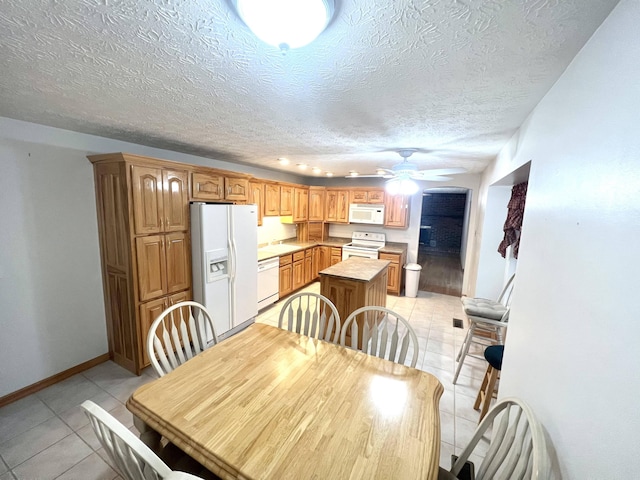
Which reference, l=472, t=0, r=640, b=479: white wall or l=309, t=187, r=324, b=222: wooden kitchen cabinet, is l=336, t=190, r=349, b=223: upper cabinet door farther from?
l=472, t=0, r=640, b=479: white wall

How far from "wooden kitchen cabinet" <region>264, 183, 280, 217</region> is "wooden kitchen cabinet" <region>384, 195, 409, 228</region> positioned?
223 centimetres

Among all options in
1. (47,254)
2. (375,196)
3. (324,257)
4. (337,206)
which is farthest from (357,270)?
(47,254)

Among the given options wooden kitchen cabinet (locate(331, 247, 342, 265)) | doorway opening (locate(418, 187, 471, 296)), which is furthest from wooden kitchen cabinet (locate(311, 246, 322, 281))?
doorway opening (locate(418, 187, 471, 296))

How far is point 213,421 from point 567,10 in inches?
77.3

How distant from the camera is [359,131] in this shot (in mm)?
2191

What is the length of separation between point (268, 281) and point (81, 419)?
8.14 feet

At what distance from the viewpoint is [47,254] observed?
7.67ft

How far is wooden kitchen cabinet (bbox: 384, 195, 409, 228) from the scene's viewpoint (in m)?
5.19

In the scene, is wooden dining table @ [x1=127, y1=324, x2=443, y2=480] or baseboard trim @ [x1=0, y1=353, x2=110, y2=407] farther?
baseboard trim @ [x1=0, y1=353, x2=110, y2=407]

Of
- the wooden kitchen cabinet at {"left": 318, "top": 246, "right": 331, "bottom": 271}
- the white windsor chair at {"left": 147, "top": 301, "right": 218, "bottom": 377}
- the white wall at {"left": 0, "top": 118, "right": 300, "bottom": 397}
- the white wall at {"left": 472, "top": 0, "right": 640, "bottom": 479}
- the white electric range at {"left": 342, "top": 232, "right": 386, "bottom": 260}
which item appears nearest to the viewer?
the white wall at {"left": 472, "top": 0, "right": 640, "bottom": 479}

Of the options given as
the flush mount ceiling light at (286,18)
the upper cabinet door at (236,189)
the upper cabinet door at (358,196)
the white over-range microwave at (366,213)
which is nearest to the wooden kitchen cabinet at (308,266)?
the white over-range microwave at (366,213)

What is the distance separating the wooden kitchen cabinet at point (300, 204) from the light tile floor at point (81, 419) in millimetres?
3324

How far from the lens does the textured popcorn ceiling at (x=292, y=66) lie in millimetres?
848

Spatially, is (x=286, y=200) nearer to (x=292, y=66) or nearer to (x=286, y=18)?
(x=292, y=66)
